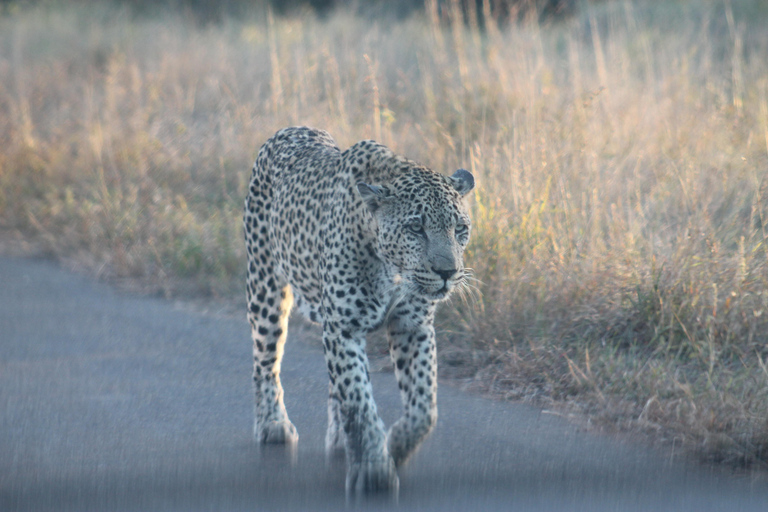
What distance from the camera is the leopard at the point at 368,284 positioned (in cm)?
338

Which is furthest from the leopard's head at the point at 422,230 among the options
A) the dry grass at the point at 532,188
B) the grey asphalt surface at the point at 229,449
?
the dry grass at the point at 532,188

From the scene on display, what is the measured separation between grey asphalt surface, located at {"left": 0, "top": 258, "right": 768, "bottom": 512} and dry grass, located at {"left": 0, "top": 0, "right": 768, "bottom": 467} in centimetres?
35

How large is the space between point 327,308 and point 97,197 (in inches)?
225

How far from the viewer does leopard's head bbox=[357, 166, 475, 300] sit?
3.37m

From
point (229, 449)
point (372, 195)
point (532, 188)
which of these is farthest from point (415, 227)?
point (532, 188)

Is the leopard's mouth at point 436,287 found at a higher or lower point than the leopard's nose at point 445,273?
lower

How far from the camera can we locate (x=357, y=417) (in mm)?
3395

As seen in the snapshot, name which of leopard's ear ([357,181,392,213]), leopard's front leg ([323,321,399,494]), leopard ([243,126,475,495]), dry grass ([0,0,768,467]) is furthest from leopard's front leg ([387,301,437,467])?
dry grass ([0,0,768,467])

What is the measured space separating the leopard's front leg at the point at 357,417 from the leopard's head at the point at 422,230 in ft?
1.24

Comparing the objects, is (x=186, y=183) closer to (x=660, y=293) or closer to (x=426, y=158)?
(x=426, y=158)

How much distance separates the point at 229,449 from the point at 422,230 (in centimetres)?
144

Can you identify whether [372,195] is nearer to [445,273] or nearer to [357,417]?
[445,273]

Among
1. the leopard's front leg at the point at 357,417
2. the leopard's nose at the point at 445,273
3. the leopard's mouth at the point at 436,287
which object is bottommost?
the leopard's front leg at the point at 357,417

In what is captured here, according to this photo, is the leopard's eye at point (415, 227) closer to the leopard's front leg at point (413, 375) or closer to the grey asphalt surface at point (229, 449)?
the leopard's front leg at point (413, 375)
